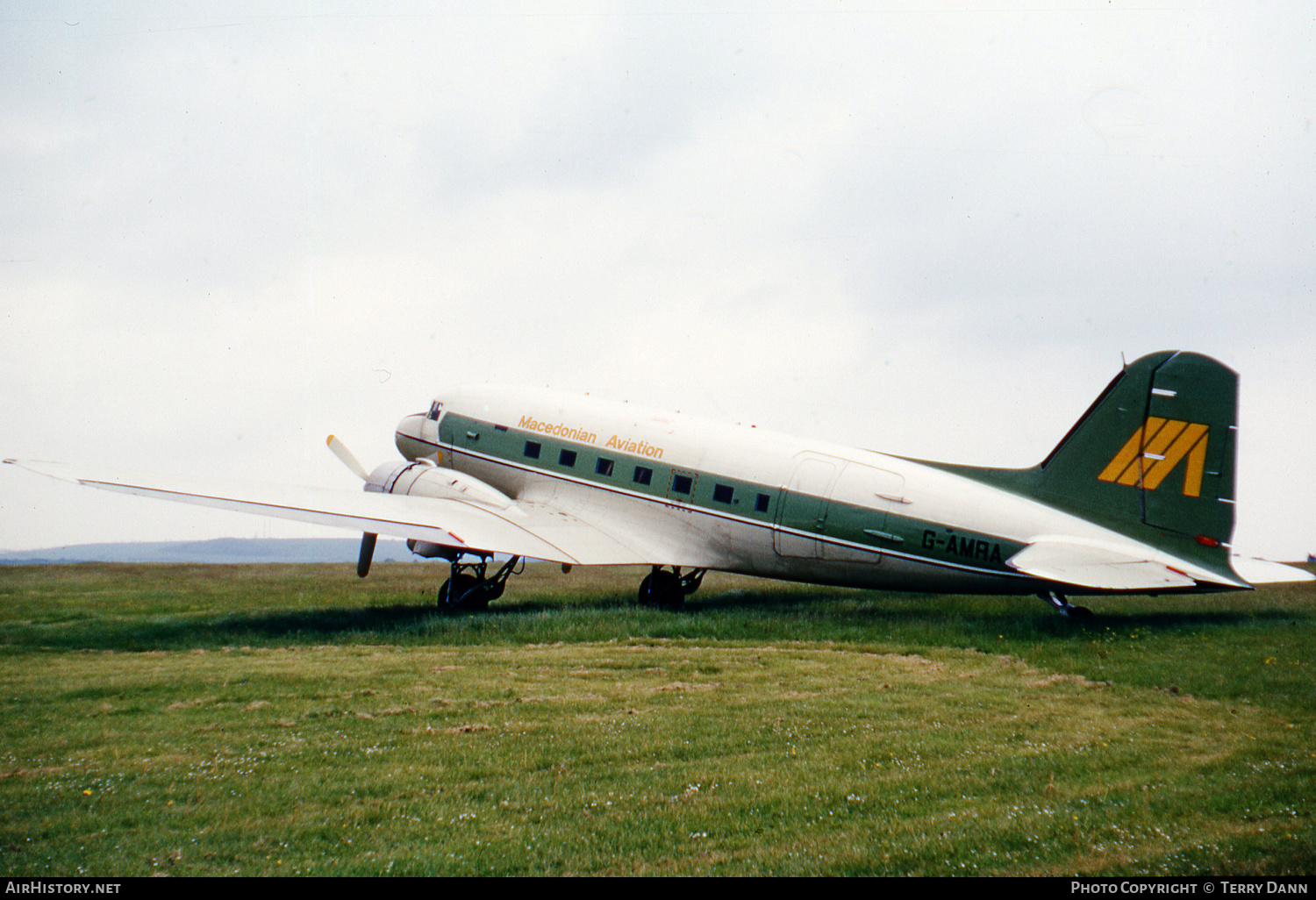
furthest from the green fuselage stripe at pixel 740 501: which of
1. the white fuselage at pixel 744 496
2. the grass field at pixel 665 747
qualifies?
the grass field at pixel 665 747

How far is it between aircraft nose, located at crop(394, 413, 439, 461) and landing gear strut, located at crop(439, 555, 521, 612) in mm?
4946

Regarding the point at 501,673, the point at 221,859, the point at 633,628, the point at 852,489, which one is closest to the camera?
the point at 221,859

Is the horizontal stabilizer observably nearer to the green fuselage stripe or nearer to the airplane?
the airplane

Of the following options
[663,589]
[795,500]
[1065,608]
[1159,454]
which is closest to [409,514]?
[663,589]

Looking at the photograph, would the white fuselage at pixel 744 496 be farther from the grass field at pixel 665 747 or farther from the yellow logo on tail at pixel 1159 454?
the grass field at pixel 665 747

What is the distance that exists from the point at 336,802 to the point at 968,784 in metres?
4.91

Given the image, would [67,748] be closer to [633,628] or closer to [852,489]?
[633,628]

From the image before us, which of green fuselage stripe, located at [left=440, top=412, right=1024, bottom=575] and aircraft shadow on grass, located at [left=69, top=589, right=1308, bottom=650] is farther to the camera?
green fuselage stripe, located at [left=440, top=412, right=1024, bottom=575]

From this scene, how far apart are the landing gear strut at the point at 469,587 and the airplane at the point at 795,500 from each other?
1.7 inches

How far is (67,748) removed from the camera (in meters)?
7.37

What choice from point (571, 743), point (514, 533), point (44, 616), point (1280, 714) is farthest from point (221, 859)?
point (44, 616)

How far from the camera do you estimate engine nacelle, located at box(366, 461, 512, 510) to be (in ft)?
62.4

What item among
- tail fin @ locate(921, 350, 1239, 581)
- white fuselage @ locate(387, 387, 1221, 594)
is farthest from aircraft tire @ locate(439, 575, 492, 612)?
tail fin @ locate(921, 350, 1239, 581)

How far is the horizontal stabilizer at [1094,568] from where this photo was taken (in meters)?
12.5
